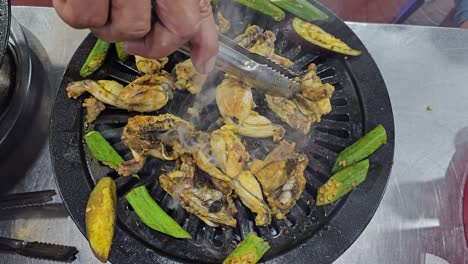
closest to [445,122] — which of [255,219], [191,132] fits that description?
[255,219]

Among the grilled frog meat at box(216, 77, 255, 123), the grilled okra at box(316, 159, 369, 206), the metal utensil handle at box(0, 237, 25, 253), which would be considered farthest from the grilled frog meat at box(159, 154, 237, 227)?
the metal utensil handle at box(0, 237, 25, 253)

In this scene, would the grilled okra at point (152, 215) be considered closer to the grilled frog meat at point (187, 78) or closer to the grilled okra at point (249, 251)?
the grilled okra at point (249, 251)

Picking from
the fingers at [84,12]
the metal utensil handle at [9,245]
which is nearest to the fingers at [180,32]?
the fingers at [84,12]

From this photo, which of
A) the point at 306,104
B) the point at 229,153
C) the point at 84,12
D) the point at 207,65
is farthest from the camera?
the point at 306,104

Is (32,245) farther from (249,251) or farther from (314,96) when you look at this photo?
(314,96)

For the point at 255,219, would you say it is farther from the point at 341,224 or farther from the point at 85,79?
the point at 85,79

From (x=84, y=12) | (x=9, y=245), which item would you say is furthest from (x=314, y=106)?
(x=9, y=245)
